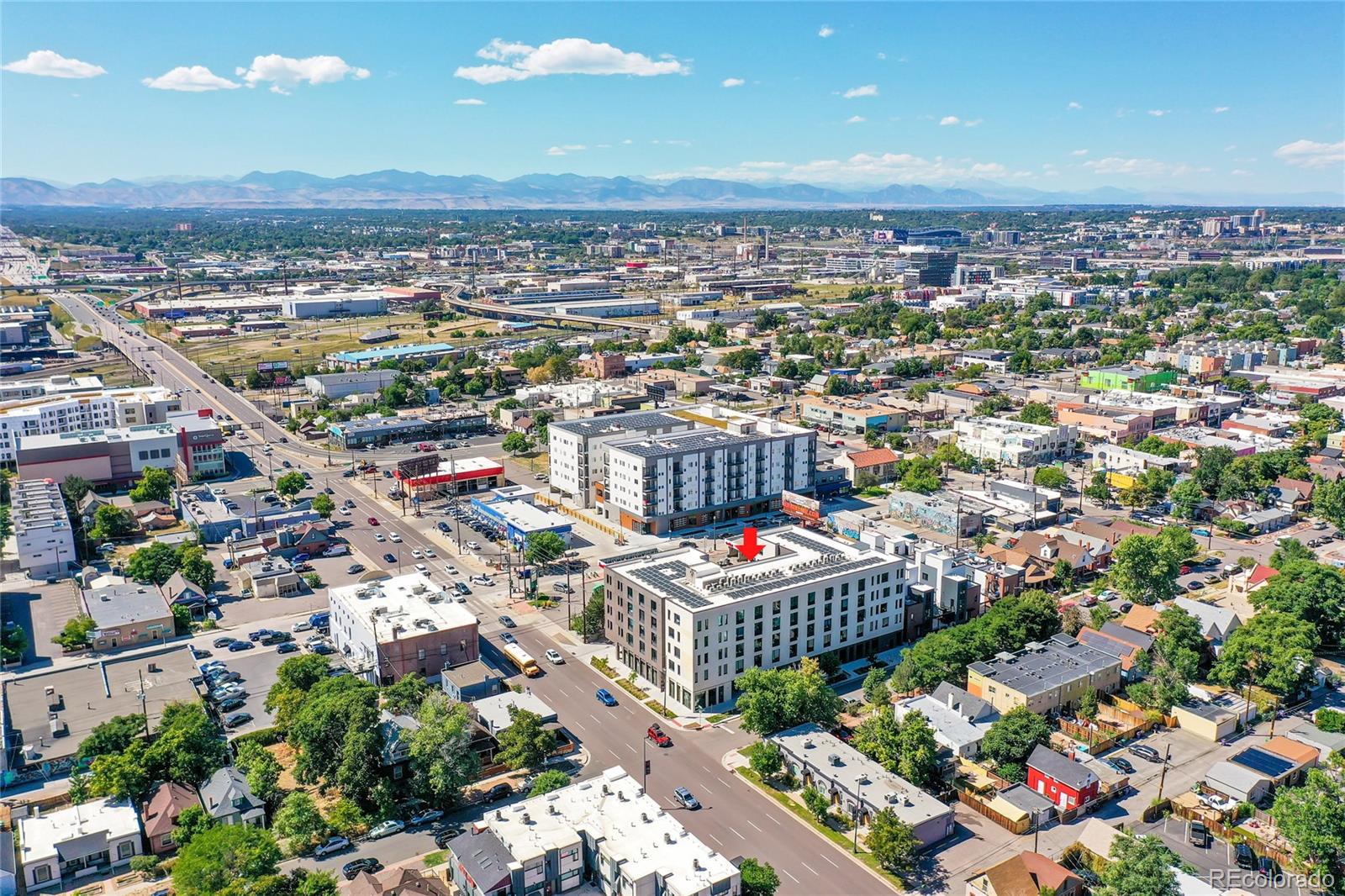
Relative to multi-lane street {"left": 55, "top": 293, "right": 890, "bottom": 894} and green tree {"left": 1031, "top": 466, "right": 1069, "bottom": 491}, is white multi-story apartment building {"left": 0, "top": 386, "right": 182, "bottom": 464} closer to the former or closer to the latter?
multi-lane street {"left": 55, "top": 293, "right": 890, "bottom": 894}

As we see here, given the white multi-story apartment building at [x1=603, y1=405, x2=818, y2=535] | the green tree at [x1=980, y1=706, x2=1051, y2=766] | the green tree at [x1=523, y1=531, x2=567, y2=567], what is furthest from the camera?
the white multi-story apartment building at [x1=603, y1=405, x2=818, y2=535]

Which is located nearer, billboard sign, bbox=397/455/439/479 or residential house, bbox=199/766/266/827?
residential house, bbox=199/766/266/827

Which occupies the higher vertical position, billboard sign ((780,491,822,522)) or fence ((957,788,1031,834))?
billboard sign ((780,491,822,522))

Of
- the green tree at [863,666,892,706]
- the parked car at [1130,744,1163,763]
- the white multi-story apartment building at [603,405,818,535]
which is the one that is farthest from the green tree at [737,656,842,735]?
the white multi-story apartment building at [603,405,818,535]

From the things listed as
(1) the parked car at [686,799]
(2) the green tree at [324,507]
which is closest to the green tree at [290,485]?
(2) the green tree at [324,507]

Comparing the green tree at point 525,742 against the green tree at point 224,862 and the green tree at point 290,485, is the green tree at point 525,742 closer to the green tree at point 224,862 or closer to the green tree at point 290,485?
the green tree at point 224,862

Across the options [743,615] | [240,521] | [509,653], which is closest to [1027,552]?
[743,615]

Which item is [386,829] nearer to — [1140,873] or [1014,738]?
[1014,738]
